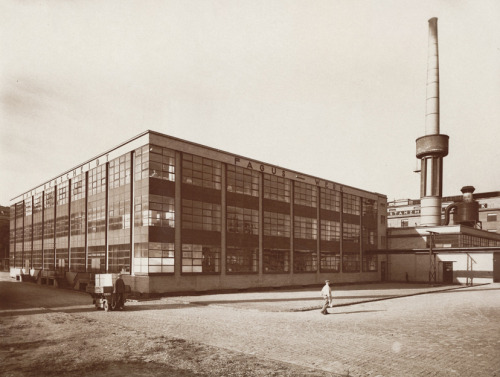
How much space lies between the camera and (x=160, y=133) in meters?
33.2

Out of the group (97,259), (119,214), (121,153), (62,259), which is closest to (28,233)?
(62,259)

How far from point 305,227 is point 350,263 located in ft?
34.8

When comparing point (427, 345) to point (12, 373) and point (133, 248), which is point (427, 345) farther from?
point (133, 248)

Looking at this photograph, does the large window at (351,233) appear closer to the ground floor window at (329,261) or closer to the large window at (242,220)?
the ground floor window at (329,261)

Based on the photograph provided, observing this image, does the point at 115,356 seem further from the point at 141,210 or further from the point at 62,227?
the point at 62,227

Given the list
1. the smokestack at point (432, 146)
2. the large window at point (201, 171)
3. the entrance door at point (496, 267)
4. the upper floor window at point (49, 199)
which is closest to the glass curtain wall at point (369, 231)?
the smokestack at point (432, 146)

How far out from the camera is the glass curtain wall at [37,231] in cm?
5250

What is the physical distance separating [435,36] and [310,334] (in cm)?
5748

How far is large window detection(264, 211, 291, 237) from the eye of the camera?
140 feet

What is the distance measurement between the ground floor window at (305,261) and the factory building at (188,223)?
0.11 meters

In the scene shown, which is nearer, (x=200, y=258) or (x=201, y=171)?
(x=200, y=258)

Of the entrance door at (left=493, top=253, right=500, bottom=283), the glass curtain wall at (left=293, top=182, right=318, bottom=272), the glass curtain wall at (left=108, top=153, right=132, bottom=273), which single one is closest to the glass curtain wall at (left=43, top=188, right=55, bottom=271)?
the glass curtain wall at (left=108, top=153, right=132, bottom=273)

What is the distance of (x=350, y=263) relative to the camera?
54.3m

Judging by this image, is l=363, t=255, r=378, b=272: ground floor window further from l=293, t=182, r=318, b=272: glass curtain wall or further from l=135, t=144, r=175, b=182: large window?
l=135, t=144, r=175, b=182: large window
